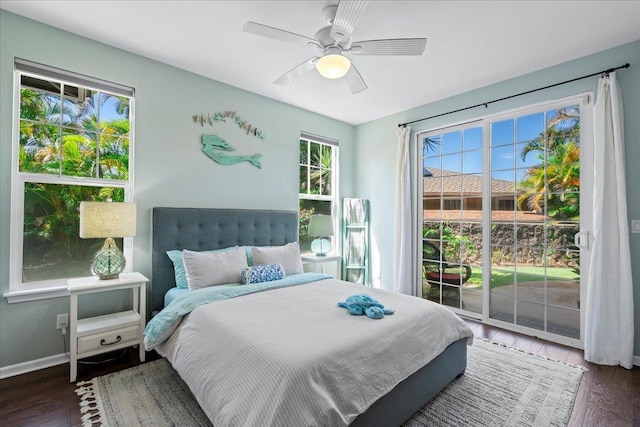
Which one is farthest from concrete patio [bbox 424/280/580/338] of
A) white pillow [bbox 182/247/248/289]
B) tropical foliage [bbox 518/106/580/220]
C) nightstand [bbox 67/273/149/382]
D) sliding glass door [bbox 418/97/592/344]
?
nightstand [bbox 67/273/149/382]

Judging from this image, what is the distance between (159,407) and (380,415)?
1385mm

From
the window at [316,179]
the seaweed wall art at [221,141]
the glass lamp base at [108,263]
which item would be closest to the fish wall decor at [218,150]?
the seaweed wall art at [221,141]

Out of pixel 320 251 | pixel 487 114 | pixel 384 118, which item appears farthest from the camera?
pixel 384 118

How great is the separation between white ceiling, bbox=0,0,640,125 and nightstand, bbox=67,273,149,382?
Answer: 2.04m

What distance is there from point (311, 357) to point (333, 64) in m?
1.84

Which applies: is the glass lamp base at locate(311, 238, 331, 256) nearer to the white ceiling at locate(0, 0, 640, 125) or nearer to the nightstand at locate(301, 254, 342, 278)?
the nightstand at locate(301, 254, 342, 278)

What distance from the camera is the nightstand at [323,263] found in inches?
151

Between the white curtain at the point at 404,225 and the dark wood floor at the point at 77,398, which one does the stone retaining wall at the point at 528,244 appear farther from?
the dark wood floor at the point at 77,398

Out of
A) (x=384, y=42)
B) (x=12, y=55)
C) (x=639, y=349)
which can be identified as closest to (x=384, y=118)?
(x=384, y=42)

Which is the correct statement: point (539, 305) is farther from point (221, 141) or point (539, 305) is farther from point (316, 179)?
point (221, 141)

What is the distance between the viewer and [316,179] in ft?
14.5

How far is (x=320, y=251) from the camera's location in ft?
13.3

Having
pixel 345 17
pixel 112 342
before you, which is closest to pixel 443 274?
pixel 345 17

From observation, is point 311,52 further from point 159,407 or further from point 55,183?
point 159,407
